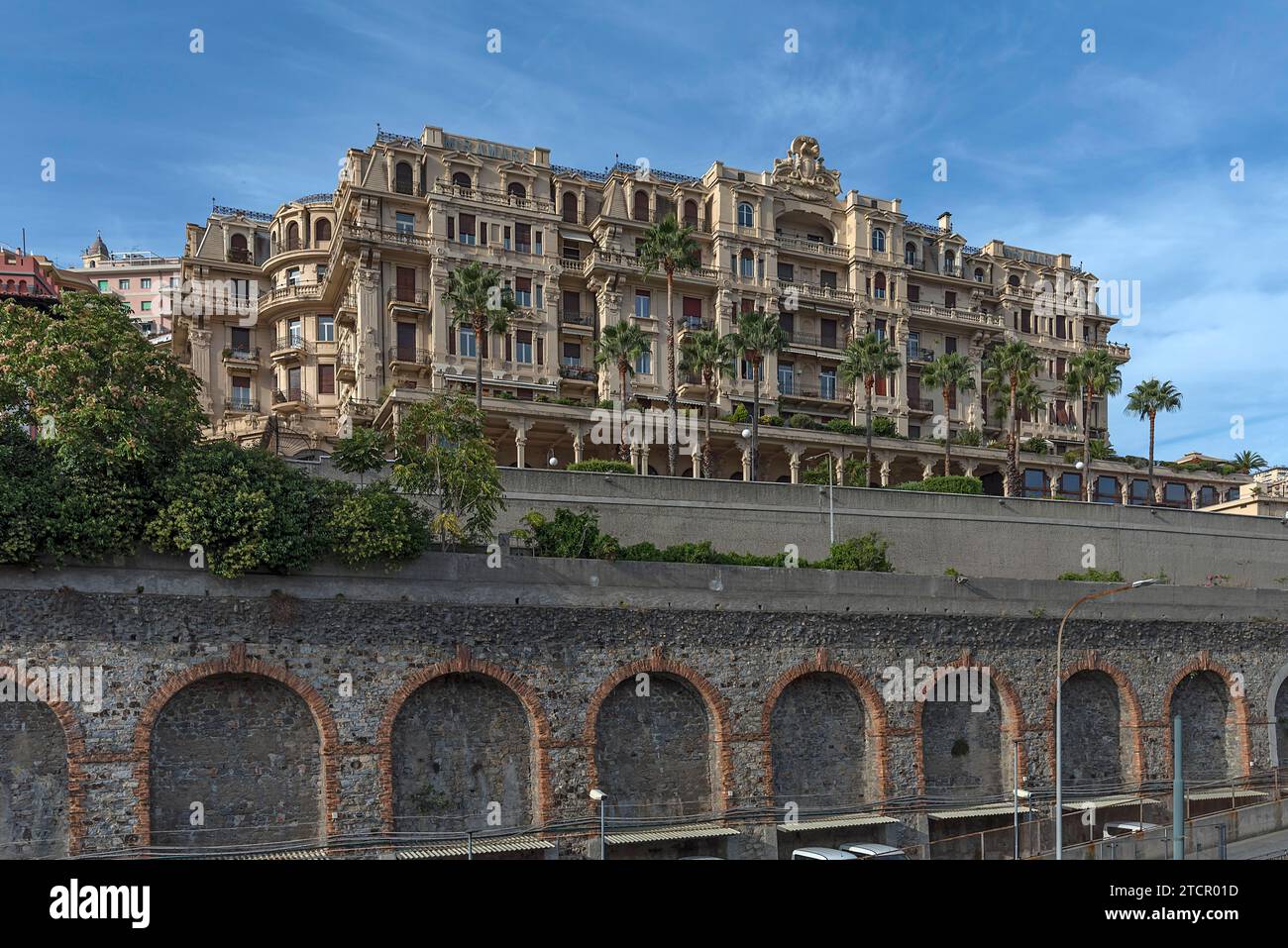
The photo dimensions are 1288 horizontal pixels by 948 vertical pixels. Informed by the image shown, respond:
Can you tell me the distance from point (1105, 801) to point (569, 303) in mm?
42650

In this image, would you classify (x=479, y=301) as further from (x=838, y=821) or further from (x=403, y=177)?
(x=838, y=821)

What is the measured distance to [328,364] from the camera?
66.2 meters

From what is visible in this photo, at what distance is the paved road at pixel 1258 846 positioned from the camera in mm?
30594

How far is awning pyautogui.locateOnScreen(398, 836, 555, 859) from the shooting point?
25.7m

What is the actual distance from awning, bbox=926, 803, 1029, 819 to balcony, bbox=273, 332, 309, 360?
4850 cm

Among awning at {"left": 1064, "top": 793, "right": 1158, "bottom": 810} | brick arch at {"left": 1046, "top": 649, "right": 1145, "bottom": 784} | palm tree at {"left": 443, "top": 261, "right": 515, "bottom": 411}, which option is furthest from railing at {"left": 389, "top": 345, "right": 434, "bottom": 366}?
awning at {"left": 1064, "top": 793, "right": 1158, "bottom": 810}

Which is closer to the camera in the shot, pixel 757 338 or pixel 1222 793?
pixel 1222 793

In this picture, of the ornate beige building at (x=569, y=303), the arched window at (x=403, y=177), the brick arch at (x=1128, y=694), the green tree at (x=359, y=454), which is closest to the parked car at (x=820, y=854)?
the brick arch at (x=1128, y=694)

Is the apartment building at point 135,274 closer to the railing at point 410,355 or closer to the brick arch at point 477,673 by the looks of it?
the railing at point 410,355

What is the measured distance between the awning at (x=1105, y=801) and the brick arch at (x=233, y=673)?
939 inches

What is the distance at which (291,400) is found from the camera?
6531 centimetres

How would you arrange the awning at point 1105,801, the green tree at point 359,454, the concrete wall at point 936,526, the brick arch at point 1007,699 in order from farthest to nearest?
the concrete wall at point 936,526, the awning at point 1105,801, the brick arch at point 1007,699, the green tree at point 359,454

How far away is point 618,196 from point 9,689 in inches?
2037

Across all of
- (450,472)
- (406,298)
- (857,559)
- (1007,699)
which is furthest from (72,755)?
(406,298)
